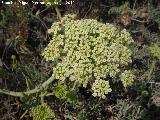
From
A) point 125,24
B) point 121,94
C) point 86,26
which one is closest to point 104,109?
point 121,94

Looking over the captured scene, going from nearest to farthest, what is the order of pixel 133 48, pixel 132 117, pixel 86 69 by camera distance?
1. pixel 86 69
2. pixel 132 117
3. pixel 133 48

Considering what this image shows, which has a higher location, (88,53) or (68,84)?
(88,53)

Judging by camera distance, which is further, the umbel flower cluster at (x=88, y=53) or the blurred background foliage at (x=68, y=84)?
the blurred background foliage at (x=68, y=84)

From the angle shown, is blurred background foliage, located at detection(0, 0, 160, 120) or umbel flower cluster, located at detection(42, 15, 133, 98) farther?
blurred background foliage, located at detection(0, 0, 160, 120)

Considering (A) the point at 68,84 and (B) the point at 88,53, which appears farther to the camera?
(A) the point at 68,84

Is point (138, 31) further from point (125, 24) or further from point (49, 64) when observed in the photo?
point (49, 64)

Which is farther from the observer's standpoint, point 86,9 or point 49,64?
point 86,9

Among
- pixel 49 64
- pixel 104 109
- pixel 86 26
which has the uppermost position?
pixel 86 26

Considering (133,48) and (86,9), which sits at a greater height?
(86,9)
